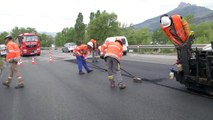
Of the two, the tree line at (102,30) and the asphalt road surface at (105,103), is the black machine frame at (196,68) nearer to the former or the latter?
the asphalt road surface at (105,103)

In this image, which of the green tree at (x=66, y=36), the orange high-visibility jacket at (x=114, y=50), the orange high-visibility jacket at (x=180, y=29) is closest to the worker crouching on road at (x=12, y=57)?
the orange high-visibility jacket at (x=114, y=50)

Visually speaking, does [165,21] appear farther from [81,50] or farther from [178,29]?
[81,50]

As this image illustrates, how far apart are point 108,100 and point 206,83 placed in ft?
7.37

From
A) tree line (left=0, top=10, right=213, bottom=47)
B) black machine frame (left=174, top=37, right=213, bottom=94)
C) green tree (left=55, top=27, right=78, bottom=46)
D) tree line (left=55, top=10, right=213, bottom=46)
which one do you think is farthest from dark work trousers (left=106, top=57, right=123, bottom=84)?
green tree (left=55, top=27, right=78, bottom=46)

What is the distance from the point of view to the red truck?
118 feet

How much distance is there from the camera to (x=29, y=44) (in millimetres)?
36094

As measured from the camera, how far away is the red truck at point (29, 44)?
35969 millimetres

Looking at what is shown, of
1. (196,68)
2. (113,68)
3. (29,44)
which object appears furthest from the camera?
(29,44)

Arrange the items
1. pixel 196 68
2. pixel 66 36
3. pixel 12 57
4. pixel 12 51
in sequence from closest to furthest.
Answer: pixel 196 68
pixel 12 57
pixel 12 51
pixel 66 36

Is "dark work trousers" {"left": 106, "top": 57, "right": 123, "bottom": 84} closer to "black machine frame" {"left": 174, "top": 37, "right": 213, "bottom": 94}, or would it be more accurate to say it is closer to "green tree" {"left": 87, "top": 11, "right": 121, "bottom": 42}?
"black machine frame" {"left": 174, "top": 37, "right": 213, "bottom": 94}

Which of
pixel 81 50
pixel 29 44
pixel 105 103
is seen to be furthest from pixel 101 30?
pixel 105 103

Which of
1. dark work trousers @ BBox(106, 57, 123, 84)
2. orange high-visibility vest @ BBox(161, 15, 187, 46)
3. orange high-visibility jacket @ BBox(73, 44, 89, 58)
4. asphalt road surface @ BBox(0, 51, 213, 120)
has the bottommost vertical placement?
asphalt road surface @ BBox(0, 51, 213, 120)

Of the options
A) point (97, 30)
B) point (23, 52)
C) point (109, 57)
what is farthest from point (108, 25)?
point (109, 57)

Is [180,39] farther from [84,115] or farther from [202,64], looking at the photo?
[84,115]
